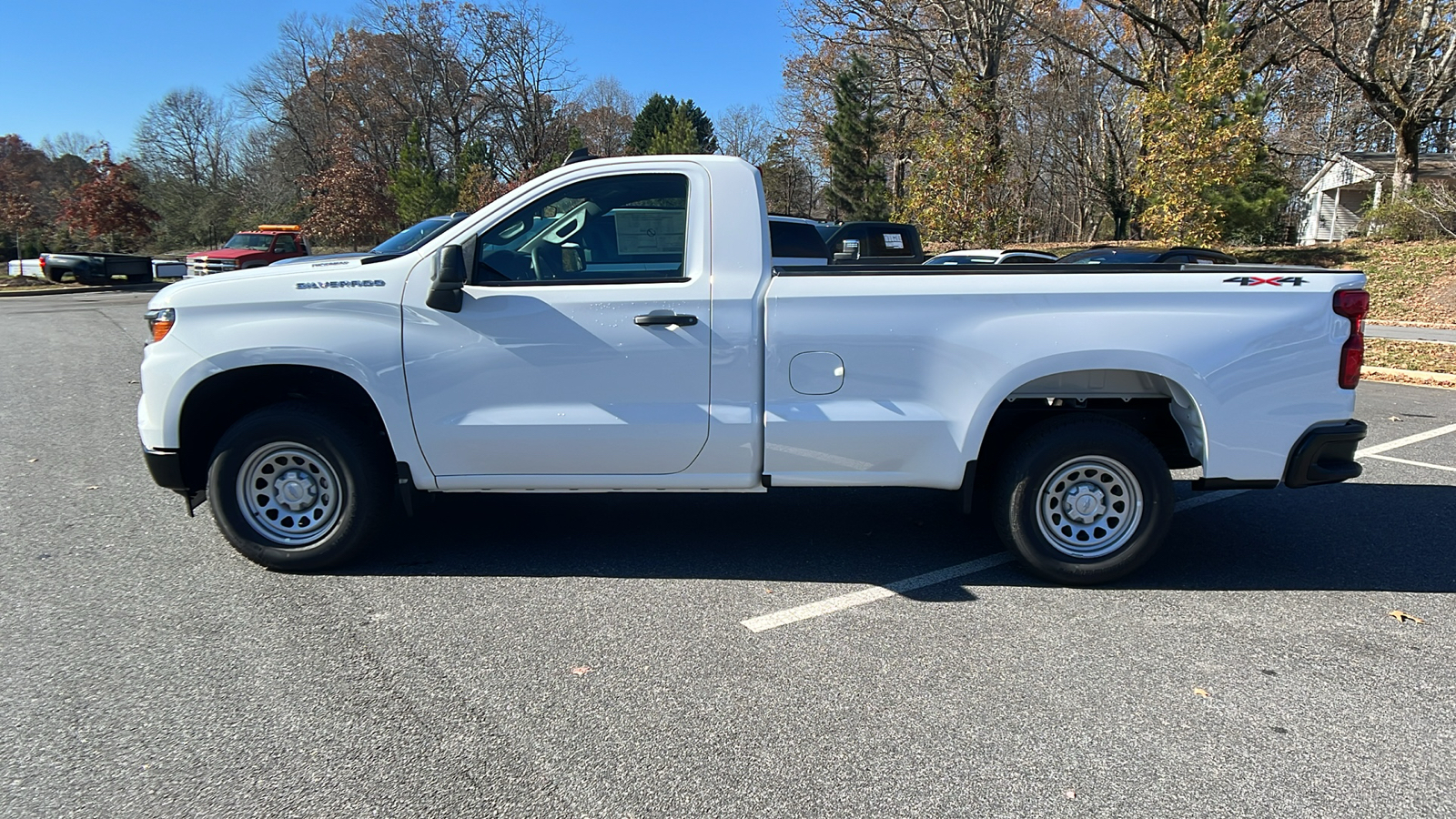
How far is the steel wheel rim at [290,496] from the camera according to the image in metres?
4.39

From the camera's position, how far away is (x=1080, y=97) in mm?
39062

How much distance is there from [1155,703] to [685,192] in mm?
2973

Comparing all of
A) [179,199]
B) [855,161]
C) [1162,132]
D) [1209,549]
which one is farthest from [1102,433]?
[179,199]

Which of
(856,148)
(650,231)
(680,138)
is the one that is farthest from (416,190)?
(650,231)

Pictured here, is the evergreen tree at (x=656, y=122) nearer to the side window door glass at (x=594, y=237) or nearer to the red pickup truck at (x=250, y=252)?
the red pickup truck at (x=250, y=252)

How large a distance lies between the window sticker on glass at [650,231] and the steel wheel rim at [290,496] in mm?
1850

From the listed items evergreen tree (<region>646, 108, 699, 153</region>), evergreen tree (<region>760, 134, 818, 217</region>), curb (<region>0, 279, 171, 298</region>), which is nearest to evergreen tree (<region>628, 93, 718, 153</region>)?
evergreen tree (<region>760, 134, 818, 217</region>)

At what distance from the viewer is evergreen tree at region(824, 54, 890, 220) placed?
37969 mm

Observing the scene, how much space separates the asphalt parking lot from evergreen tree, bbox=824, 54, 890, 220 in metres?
33.9

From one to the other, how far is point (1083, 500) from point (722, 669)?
80.2 inches

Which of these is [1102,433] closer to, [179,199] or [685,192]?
[685,192]

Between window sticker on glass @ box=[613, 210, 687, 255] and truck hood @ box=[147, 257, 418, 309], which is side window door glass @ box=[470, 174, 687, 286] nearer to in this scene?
window sticker on glass @ box=[613, 210, 687, 255]

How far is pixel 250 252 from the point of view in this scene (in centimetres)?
2395

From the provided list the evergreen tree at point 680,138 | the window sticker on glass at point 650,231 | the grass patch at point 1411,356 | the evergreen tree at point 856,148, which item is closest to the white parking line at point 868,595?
the window sticker on glass at point 650,231
